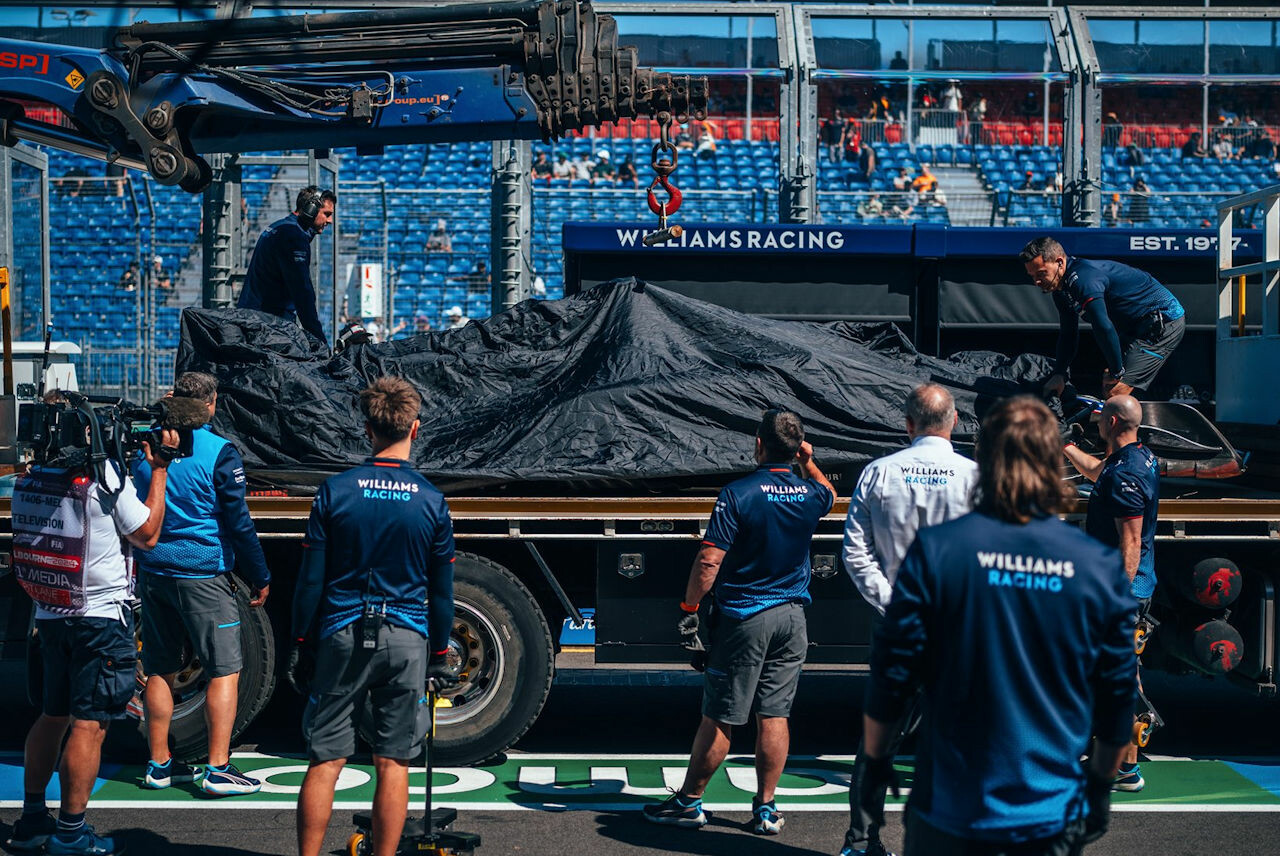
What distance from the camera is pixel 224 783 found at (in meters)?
6.49

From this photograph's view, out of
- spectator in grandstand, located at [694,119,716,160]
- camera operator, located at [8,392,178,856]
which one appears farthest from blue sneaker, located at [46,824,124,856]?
spectator in grandstand, located at [694,119,716,160]

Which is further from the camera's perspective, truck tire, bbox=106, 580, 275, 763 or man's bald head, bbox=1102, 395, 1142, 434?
truck tire, bbox=106, 580, 275, 763

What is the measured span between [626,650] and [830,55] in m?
11.1

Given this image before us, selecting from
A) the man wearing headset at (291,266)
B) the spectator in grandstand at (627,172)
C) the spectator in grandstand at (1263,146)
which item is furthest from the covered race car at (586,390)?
the spectator in grandstand at (1263,146)

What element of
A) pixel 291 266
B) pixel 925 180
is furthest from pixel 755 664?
pixel 925 180

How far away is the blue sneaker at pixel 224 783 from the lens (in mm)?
6484

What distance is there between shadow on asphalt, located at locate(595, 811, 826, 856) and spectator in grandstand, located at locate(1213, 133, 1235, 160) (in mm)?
22925

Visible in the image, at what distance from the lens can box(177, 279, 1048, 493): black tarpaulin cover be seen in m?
7.20

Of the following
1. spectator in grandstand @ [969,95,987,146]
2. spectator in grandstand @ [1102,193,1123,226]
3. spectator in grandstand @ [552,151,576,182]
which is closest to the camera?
spectator in grandstand @ [1102,193,1123,226]

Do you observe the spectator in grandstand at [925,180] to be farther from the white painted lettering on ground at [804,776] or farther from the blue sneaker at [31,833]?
the blue sneaker at [31,833]

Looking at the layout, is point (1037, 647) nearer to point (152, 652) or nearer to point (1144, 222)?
point (152, 652)

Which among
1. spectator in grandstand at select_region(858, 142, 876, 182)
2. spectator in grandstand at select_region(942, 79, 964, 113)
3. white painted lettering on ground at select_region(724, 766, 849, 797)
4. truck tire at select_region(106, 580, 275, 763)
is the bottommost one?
white painted lettering on ground at select_region(724, 766, 849, 797)

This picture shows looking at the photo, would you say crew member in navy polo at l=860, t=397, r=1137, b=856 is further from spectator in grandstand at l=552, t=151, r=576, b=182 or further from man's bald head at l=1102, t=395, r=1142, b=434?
spectator in grandstand at l=552, t=151, r=576, b=182

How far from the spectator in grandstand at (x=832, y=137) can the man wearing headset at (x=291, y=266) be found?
18103 millimetres
